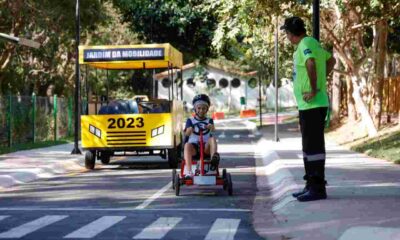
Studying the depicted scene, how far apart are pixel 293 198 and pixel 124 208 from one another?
8.19 ft

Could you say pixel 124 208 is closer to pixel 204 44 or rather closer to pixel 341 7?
pixel 341 7

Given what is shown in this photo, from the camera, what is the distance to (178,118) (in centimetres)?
2120

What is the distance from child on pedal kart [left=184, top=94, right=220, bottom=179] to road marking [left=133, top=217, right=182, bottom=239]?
10.5ft

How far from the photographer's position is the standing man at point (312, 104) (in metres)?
11.2

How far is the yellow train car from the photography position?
766 inches

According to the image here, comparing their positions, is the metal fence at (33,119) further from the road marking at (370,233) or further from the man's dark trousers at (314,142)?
the road marking at (370,233)

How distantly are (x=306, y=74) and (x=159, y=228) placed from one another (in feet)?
10.2

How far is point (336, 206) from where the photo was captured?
427 inches

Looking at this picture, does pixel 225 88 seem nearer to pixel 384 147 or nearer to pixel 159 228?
pixel 384 147

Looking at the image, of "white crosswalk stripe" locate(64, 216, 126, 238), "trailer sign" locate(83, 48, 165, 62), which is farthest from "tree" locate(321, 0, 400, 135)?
"white crosswalk stripe" locate(64, 216, 126, 238)

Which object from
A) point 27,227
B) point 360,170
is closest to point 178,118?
point 360,170

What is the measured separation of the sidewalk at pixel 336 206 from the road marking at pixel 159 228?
1.08m

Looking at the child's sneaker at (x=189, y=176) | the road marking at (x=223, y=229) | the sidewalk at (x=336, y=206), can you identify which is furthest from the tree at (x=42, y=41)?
the road marking at (x=223, y=229)

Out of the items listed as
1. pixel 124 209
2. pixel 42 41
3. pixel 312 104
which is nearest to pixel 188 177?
pixel 124 209
